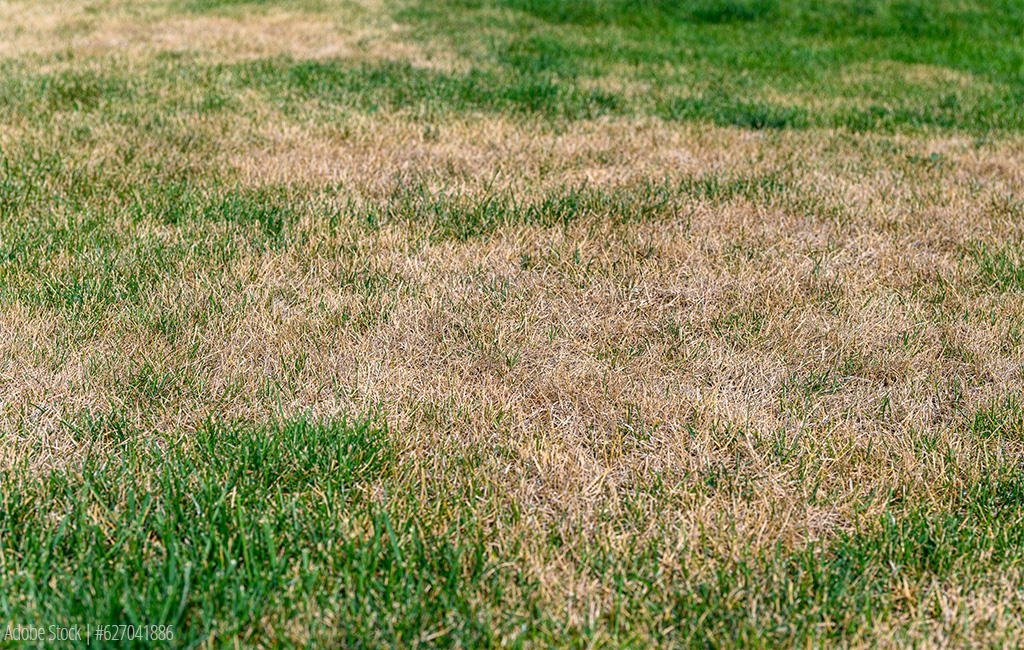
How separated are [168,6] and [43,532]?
13.6 meters

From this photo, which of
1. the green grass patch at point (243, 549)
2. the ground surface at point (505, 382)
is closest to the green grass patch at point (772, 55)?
the ground surface at point (505, 382)

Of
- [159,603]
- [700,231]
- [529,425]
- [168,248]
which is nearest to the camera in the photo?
[159,603]

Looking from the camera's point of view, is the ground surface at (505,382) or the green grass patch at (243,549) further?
the ground surface at (505,382)

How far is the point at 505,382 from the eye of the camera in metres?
2.58

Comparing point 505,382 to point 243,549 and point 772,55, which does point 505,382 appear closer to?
point 243,549

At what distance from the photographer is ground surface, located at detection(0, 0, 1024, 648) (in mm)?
1700

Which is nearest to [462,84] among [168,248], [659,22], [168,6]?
[168,248]

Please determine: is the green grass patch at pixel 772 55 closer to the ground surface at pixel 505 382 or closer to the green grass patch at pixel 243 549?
the ground surface at pixel 505 382

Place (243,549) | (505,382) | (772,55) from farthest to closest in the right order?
(772,55), (505,382), (243,549)

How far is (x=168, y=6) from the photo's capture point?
1295 cm

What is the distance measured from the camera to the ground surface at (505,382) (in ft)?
5.58

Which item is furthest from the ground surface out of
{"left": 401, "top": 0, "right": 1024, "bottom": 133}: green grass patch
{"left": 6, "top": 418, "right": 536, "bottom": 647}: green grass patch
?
{"left": 401, "top": 0, "right": 1024, "bottom": 133}: green grass patch

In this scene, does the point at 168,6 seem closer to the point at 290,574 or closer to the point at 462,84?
the point at 462,84

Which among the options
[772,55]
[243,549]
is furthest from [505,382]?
[772,55]
